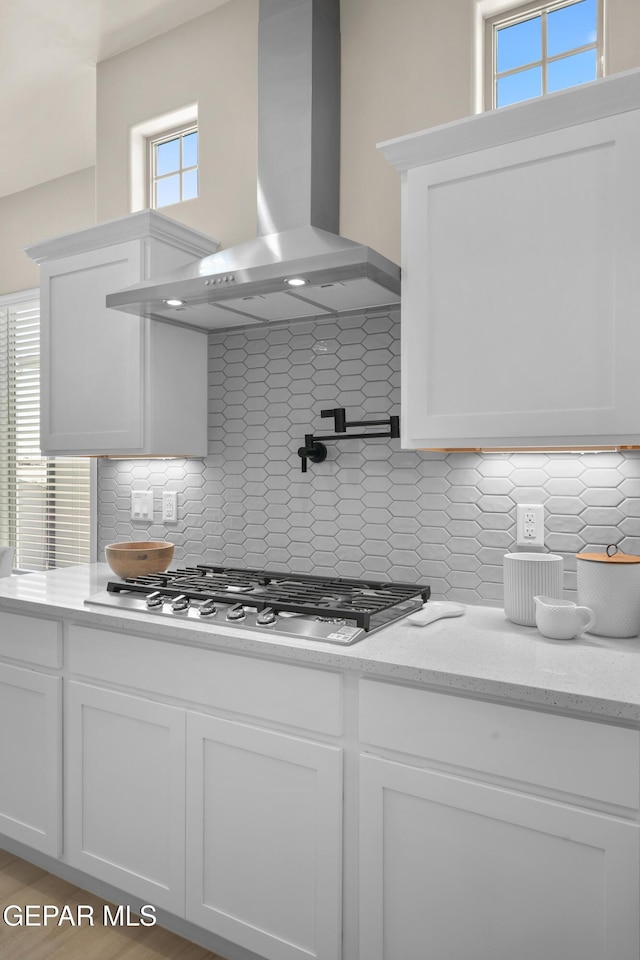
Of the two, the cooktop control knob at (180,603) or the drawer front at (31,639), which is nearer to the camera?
the cooktop control knob at (180,603)

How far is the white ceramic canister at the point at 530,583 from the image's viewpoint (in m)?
1.74

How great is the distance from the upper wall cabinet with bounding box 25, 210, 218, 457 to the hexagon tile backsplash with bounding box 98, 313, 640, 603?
0.61 feet

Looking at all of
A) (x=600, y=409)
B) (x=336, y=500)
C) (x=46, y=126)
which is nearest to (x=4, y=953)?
(x=336, y=500)

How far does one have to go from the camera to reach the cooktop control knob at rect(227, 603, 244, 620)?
5.71ft

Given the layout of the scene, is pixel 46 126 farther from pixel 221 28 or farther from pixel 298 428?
pixel 298 428

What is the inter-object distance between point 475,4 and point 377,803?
2.37 metres

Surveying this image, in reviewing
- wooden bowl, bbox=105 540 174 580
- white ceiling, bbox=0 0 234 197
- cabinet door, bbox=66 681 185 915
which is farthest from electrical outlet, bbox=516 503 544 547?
white ceiling, bbox=0 0 234 197

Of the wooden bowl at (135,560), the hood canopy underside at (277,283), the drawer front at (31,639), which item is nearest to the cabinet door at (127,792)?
the drawer front at (31,639)

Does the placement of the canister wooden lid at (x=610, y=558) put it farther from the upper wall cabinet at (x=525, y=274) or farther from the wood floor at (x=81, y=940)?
the wood floor at (x=81, y=940)

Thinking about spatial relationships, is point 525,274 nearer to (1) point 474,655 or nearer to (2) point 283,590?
(1) point 474,655

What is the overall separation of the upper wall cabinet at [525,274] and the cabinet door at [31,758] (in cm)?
142

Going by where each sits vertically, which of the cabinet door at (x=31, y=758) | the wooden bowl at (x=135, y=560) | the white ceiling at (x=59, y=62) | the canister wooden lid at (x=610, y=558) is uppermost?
the white ceiling at (x=59, y=62)

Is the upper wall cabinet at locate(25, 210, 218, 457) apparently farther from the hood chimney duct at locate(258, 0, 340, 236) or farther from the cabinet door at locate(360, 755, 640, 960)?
the cabinet door at locate(360, 755, 640, 960)

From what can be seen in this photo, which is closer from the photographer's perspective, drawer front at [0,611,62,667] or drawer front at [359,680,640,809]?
drawer front at [359,680,640,809]
